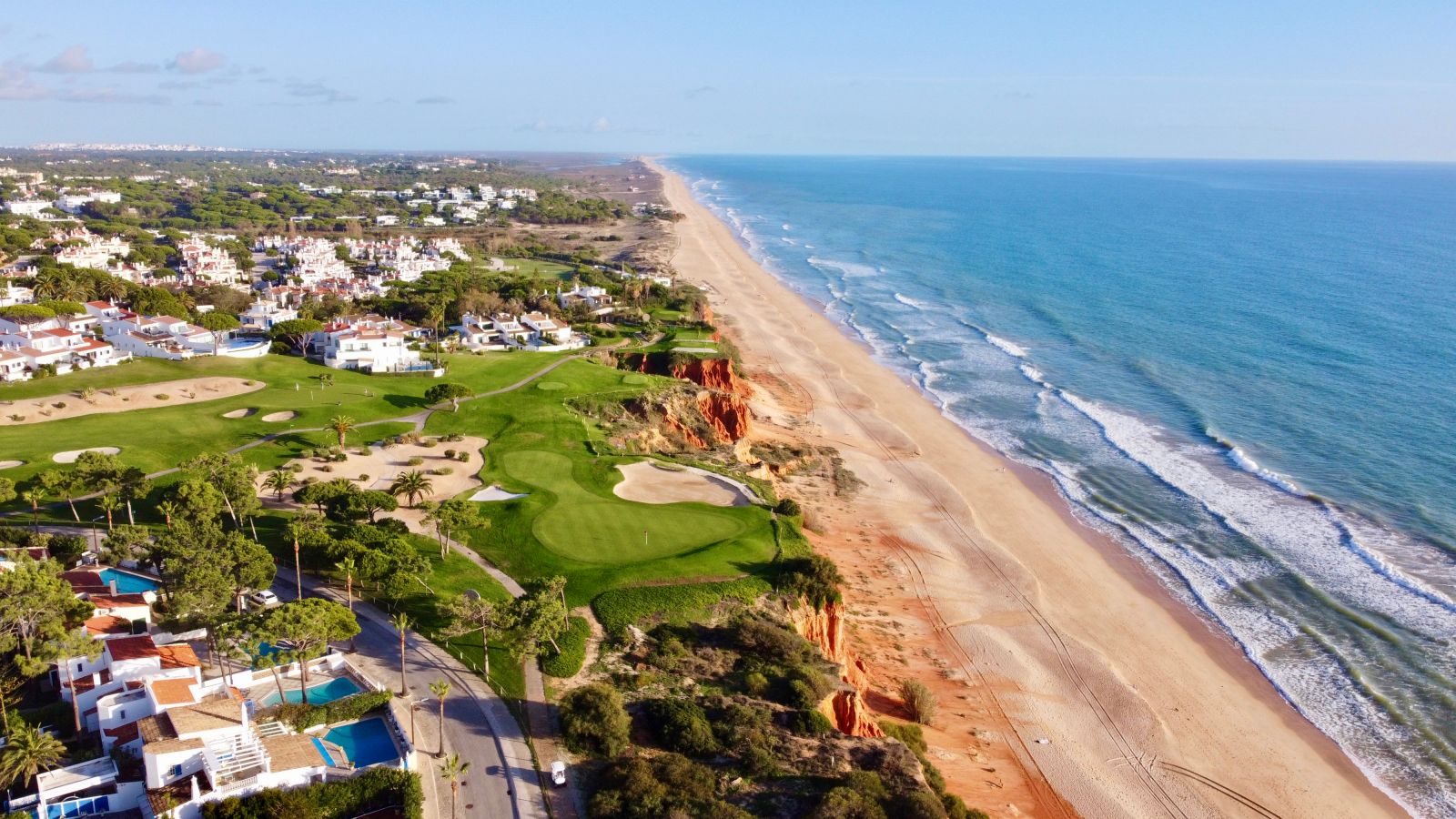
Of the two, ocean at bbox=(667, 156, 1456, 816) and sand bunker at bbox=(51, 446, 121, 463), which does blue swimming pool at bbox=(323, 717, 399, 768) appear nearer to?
sand bunker at bbox=(51, 446, 121, 463)

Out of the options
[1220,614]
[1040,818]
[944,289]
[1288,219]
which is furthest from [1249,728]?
[1288,219]

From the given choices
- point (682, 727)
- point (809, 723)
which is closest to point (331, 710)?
point (682, 727)

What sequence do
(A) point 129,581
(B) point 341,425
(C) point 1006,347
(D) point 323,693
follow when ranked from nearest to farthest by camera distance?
1. (D) point 323,693
2. (A) point 129,581
3. (B) point 341,425
4. (C) point 1006,347

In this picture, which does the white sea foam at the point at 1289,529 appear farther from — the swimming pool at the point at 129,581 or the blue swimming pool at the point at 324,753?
the swimming pool at the point at 129,581

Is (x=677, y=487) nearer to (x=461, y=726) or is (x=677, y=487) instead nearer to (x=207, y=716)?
(x=461, y=726)

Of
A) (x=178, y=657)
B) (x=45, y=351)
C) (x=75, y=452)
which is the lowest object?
(x=178, y=657)

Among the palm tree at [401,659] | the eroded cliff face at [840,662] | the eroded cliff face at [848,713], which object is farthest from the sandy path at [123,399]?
the eroded cliff face at [848,713]

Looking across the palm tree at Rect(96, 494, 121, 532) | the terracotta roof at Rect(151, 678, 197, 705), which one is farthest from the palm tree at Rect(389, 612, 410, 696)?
the palm tree at Rect(96, 494, 121, 532)
